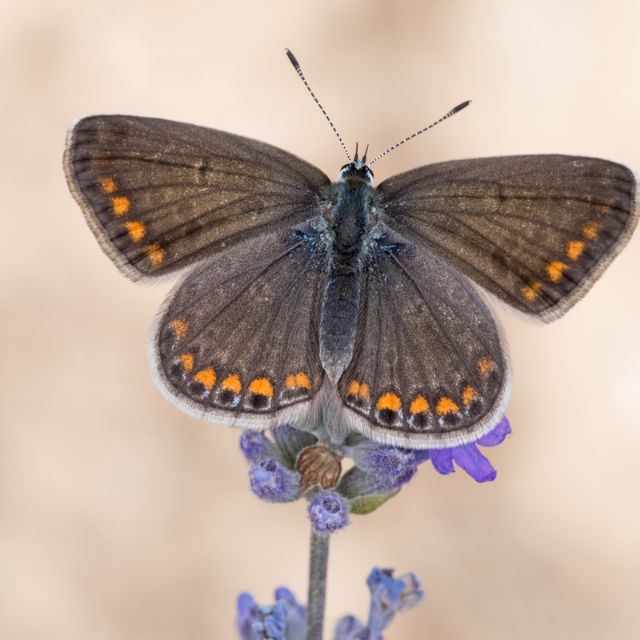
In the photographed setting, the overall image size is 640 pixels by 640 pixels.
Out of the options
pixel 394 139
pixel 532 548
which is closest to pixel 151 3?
pixel 394 139

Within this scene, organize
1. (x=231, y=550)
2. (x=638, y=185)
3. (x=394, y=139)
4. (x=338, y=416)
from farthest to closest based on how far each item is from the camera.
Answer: (x=394, y=139) → (x=231, y=550) → (x=338, y=416) → (x=638, y=185)

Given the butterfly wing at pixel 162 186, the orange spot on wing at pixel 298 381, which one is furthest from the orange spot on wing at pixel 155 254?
the orange spot on wing at pixel 298 381

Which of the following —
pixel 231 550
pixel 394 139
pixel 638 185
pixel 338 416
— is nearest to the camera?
pixel 638 185

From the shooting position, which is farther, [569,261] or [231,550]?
[231,550]

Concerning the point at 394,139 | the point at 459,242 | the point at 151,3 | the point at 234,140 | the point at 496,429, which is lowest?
the point at 496,429

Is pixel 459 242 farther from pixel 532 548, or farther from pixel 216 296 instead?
pixel 532 548

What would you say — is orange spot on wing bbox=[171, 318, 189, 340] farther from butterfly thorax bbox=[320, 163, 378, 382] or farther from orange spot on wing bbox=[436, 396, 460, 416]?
orange spot on wing bbox=[436, 396, 460, 416]

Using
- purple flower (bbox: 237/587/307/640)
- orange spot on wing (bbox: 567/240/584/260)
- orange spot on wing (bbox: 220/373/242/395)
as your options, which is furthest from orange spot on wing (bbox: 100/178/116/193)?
purple flower (bbox: 237/587/307/640)

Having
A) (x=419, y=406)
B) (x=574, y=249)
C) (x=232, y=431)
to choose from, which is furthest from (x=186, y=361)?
(x=232, y=431)
